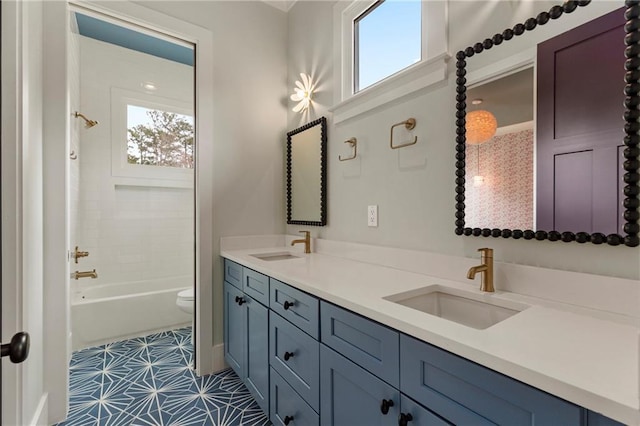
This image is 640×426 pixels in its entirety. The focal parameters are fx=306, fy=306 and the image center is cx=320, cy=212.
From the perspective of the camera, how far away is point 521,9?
1.16 m

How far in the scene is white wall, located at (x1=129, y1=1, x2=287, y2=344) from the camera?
2.29 m

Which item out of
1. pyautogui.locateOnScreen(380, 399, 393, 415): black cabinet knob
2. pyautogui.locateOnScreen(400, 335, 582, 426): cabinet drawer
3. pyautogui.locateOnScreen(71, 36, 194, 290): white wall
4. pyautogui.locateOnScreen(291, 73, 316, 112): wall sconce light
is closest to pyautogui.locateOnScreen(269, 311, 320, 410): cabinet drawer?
pyautogui.locateOnScreen(380, 399, 393, 415): black cabinet knob

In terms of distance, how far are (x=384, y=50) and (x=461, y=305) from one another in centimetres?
147

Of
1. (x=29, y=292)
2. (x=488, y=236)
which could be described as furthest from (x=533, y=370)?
(x=29, y=292)

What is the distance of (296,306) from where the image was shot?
1.37 metres

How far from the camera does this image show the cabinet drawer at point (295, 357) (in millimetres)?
1250

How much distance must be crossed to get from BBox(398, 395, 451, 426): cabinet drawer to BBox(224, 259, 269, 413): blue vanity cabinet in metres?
0.92

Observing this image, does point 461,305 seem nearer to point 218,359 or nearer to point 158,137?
point 218,359

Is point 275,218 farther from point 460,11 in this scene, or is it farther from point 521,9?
point 521,9

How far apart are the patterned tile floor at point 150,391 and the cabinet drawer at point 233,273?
0.71 m

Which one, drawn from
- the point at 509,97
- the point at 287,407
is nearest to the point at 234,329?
the point at 287,407

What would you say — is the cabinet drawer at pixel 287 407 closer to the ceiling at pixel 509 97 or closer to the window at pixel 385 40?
the ceiling at pixel 509 97

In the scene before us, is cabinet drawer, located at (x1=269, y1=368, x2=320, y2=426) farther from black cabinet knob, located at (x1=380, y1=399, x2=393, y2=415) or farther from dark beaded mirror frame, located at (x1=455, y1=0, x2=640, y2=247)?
dark beaded mirror frame, located at (x1=455, y1=0, x2=640, y2=247)

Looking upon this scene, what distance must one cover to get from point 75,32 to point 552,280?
4028 mm
